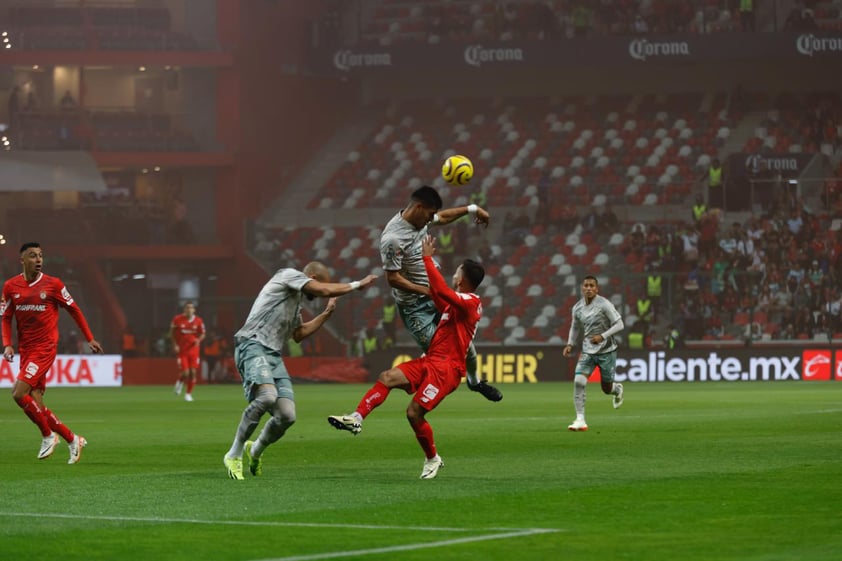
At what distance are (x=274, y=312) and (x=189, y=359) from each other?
2361cm

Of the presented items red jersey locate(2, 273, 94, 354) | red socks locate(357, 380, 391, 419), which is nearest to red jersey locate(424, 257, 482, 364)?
red socks locate(357, 380, 391, 419)

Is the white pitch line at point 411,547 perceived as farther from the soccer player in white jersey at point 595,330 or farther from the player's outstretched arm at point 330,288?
the soccer player in white jersey at point 595,330

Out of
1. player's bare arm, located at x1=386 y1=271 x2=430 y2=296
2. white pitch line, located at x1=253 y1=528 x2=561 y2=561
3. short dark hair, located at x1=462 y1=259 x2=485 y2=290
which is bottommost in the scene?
white pitch line, located at x1=253 y1=528 x2=561 y2=561

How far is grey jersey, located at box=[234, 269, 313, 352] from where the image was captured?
15172 mm

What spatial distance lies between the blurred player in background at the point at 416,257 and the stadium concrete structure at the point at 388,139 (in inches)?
1265

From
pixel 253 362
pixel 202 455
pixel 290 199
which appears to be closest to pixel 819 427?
pixel 202 455

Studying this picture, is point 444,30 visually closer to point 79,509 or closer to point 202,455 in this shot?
point 202,455

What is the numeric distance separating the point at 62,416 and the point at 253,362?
53.8ft

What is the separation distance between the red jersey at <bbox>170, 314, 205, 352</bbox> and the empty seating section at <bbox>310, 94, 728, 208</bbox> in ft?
60.2

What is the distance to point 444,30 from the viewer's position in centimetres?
6259

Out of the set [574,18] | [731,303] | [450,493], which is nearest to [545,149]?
[574,18]

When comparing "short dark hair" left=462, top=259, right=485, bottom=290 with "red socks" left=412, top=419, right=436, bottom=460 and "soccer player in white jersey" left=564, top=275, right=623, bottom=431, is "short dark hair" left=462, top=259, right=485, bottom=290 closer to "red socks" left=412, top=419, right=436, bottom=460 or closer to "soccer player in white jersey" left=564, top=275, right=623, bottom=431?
"red socks" left=412, top=419, right=436, bottom=460

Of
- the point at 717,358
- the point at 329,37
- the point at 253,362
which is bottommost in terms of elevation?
the point at 717,358

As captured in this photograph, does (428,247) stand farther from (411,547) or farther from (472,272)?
(411,547)
